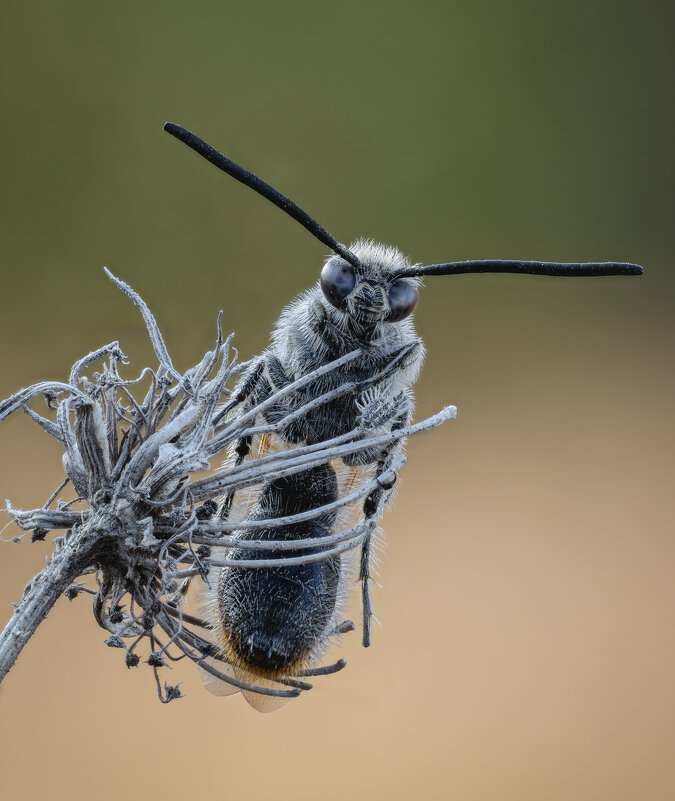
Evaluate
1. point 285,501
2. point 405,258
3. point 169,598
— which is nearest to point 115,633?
point 169,598

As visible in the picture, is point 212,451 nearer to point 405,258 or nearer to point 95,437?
point 95,437

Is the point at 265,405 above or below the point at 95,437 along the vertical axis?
above

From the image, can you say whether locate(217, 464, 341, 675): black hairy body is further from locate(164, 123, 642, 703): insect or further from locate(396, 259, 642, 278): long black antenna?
locate(396, 259, 642, 278): long black antenna

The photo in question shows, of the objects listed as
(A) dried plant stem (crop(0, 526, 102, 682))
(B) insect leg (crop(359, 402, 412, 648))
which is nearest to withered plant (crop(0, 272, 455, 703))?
(A) dried plant stem (crop(0, 526, 102, 682))

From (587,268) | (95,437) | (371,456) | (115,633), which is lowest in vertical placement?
(115,633)

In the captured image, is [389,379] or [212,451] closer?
[212,451]

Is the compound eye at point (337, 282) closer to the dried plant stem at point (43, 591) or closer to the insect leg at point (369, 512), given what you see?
the insect leg at point (369, 512)
